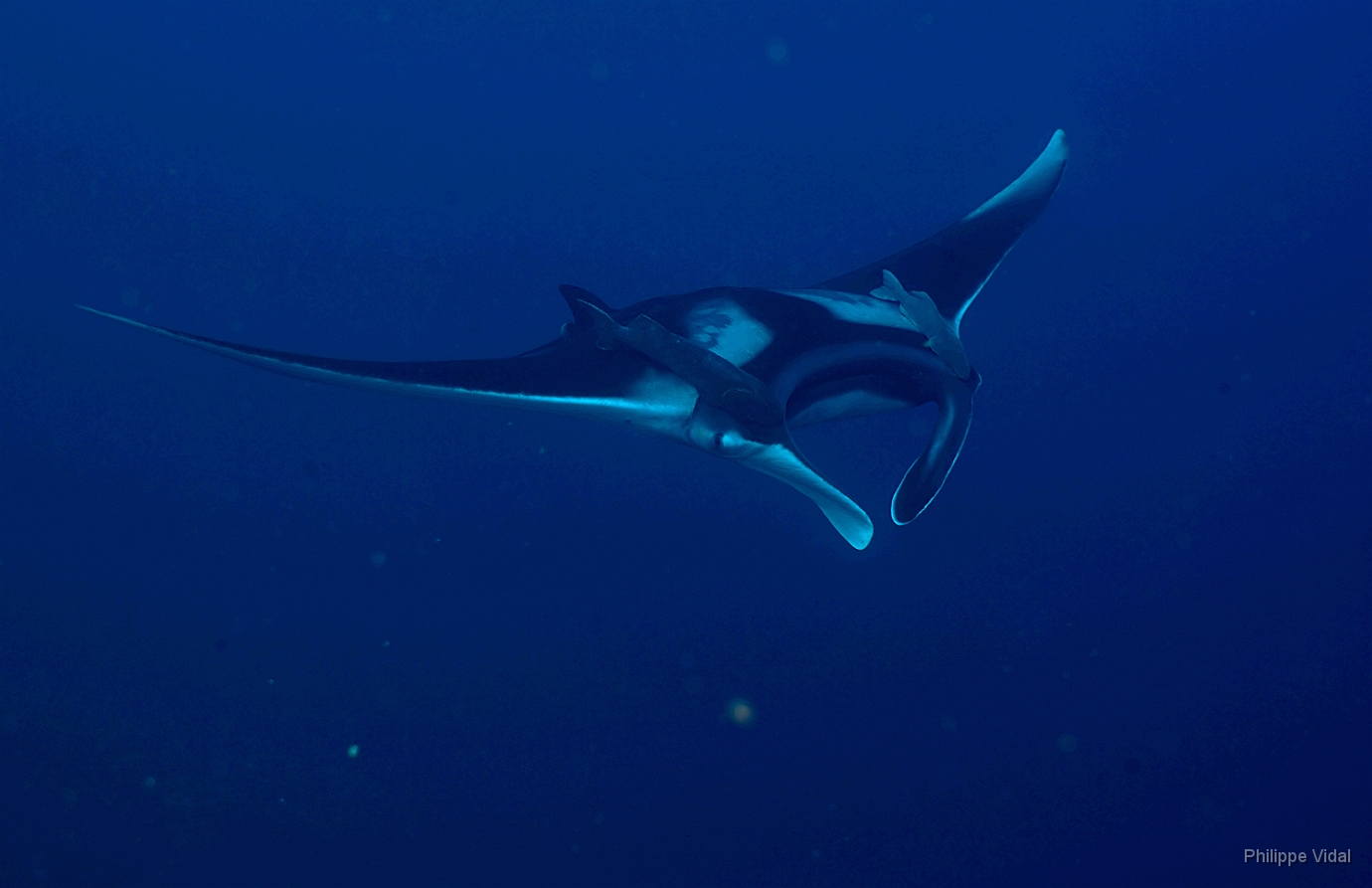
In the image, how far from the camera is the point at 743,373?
2379 millimetres

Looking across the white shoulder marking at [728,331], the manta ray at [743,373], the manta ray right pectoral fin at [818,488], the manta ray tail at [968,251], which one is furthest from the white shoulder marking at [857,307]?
the manta ray right pectoral fin at [818,488]

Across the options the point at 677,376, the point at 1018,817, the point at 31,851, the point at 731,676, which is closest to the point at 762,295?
the point at 677,376

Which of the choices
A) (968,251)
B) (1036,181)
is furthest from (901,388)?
(1036,181)

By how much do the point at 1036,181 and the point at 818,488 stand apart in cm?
249

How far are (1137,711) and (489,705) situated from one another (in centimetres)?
385

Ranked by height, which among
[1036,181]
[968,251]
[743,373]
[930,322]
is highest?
[1036,181]

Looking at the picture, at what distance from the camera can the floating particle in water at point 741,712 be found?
437cm

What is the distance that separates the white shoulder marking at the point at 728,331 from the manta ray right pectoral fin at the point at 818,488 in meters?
0.33

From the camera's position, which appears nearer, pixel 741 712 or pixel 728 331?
pixel 728 331

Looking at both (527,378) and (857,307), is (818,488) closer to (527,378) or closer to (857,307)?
(857,307)

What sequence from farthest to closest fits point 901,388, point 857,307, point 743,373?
point 857,307 → point 901,388 → point 743,373

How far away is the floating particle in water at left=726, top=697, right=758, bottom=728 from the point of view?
4367mm

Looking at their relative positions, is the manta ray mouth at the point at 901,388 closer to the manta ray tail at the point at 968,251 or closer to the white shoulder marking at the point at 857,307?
the white shoulder marking at the point at 857,307

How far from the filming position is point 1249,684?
4773 millimetres
